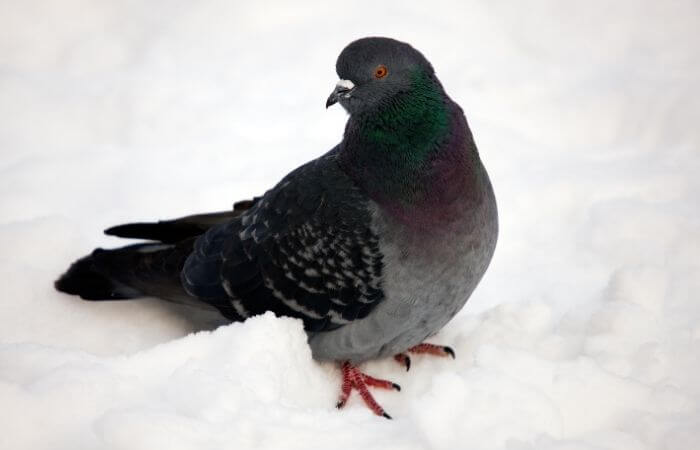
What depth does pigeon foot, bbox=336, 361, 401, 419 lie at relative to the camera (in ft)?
14.2

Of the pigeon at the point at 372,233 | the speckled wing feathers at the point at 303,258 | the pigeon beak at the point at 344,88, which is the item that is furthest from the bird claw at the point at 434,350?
the pigeon beak at the point at 344,88

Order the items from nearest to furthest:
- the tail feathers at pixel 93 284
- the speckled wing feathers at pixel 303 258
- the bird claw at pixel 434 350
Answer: the speckled wing feathers at pixel 303 258
the bird claw at pixel 434 350
the tail feathers at pixel 93 284

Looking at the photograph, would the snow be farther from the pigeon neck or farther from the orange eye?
the orange eye

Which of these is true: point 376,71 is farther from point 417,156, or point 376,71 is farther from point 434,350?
point 434,350

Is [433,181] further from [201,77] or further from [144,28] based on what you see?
[144,28]

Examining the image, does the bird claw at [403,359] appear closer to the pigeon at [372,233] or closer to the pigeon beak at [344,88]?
the pigeon at [372,233]

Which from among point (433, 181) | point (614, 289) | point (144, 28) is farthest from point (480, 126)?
point (144, 28)

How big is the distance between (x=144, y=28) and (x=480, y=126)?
11.6 ft

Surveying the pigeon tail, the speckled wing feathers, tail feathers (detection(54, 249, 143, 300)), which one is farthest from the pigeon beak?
tail feathers (detection(54, 249, 143, 300))

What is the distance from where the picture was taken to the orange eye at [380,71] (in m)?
4.02

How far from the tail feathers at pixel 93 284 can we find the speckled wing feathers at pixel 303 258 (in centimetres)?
47

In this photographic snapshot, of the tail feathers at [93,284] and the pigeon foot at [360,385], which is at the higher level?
the tail feathers at [93,284]

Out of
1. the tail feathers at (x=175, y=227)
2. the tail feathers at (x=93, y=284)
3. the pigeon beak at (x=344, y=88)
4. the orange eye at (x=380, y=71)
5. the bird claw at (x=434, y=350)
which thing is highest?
the orange eye at (x=380, y=71)

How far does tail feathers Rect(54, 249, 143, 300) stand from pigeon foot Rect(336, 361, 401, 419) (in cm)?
136
